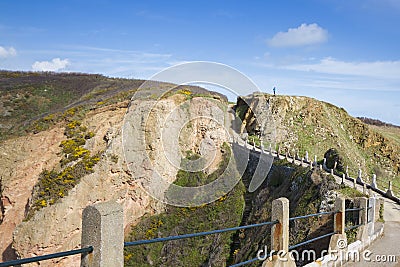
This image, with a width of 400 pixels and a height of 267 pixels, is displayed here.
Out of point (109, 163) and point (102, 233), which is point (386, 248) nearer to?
point (102, 233)

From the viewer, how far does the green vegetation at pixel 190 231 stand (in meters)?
20.0

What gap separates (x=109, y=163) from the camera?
76.5ft

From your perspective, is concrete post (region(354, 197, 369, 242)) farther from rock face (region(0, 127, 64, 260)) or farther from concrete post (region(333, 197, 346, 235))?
rock face (region(0, 127, 64, 260))

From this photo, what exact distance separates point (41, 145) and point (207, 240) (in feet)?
42.9

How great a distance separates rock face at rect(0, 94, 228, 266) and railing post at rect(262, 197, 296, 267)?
17.5 meters

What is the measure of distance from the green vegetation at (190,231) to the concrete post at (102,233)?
16.7 metres

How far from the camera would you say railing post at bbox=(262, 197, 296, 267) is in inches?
181

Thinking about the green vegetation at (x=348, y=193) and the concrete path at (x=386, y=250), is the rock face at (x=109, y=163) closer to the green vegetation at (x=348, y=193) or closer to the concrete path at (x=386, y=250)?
the green vegetation at (x=348, y=193)

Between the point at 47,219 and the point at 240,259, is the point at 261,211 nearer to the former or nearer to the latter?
the point at 240,259

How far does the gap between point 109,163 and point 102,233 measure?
2135cm

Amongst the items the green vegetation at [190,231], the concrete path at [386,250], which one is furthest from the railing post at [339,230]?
the green vegetation at [190,231]

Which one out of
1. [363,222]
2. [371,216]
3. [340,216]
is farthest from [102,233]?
[371,216]

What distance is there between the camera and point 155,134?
26.5 meters

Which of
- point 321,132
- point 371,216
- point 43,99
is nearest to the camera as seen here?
point 371,216
